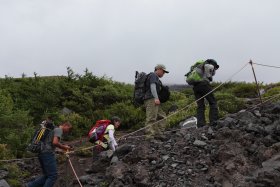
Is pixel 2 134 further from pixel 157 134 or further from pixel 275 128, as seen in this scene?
pixel 275 128

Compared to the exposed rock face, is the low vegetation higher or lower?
higher

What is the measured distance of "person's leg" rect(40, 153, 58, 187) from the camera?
12.1 meters

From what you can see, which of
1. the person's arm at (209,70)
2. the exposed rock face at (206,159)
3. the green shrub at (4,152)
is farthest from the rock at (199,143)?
the green shrub at (4,152)

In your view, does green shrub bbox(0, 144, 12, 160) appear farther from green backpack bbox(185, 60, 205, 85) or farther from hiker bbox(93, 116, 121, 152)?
green backpack bbox(185, 60, 205, 85)

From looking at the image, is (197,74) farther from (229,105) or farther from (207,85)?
(229,105)

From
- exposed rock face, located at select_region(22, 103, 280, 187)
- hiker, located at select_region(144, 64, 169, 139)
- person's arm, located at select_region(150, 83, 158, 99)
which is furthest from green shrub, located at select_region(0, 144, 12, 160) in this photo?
person's arm, located at select_region(150, 83, 158, 99)

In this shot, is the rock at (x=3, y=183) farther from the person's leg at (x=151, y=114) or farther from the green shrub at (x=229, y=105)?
the green shrub at (x=229, y=105)

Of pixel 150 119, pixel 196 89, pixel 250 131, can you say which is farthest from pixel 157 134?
pixel 250 131

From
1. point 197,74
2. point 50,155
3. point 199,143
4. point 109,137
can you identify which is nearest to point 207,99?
point 197,74

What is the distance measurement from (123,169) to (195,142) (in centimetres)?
210

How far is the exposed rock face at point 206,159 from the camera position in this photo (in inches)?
436

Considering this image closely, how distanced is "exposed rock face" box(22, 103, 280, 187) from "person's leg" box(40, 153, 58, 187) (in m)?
0.98

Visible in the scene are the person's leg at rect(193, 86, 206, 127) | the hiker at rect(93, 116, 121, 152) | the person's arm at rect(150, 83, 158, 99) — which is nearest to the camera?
the hiker at rect(93, 116, 121, 152)

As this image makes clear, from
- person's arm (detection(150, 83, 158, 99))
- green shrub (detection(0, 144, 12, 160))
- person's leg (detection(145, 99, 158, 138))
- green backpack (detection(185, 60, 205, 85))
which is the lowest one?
green shrub (detection(0, 144, 12, 160))
